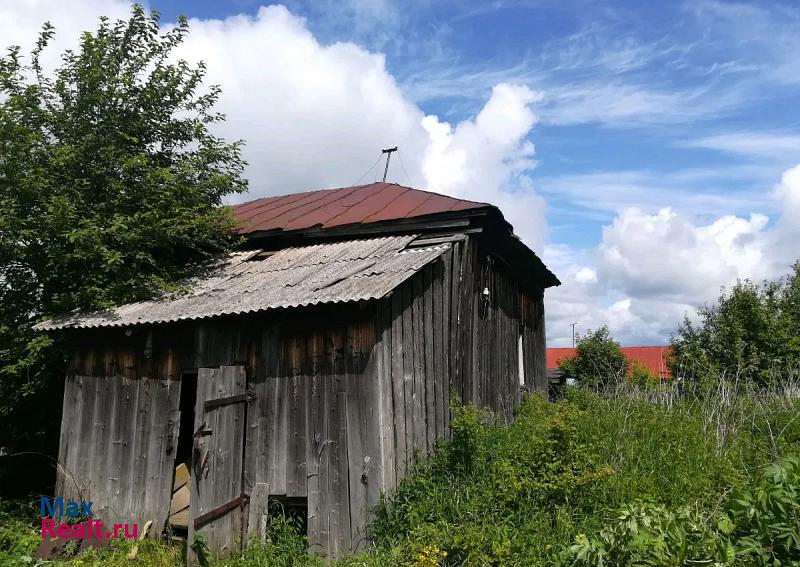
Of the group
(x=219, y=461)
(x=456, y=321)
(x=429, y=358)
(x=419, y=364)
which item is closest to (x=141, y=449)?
(x=219, y=461)

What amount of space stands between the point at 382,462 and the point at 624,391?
4706mm

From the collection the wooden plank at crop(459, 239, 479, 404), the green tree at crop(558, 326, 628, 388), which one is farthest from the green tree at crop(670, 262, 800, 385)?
the wooden plank at crop(459, 239, 479, 404)

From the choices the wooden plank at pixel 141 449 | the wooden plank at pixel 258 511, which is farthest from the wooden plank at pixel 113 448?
the wooden plank at pixel 258 511

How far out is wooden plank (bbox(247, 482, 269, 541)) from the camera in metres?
6.41

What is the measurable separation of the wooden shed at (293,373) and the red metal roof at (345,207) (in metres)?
0.05

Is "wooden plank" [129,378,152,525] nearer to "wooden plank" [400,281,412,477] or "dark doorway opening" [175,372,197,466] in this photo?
"dark doorway opening" [175,372,197,466]

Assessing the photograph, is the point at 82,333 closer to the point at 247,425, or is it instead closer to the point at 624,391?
the point at 247,425

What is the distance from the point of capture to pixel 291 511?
6.52 metres

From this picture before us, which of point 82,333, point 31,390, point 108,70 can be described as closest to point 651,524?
point 82,333

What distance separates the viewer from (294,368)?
6.65m

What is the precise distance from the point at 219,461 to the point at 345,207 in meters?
5.00

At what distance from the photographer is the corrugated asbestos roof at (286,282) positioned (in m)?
6.31

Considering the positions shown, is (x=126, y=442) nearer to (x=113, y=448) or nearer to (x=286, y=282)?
(x=113, y=448)

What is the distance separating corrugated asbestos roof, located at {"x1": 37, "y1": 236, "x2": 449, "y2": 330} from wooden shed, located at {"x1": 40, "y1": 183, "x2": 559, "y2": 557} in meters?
0.04
